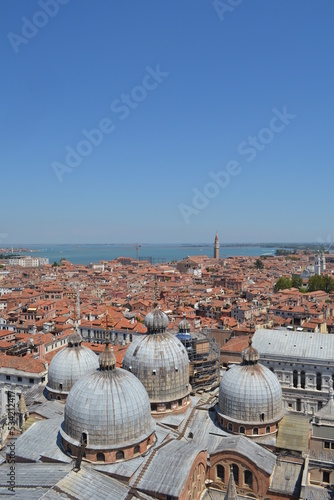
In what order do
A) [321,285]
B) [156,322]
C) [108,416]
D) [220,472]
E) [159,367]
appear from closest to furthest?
1. [108,416]
2. [220,472]
3. [159,367]
4. [156,322]
5. [321,285]

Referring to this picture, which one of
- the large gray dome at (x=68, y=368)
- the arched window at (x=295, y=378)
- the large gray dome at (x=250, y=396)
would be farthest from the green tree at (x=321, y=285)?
the large gray dome at (x=68, y=368)

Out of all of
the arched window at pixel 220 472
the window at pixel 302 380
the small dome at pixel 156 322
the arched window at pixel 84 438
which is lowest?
the arched window at pixel 220 472

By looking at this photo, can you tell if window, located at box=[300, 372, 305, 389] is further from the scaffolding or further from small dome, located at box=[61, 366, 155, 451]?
small dome, located at box=[61, 366, 155, 451]

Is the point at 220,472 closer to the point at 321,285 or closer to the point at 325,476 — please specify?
the point at 325,476

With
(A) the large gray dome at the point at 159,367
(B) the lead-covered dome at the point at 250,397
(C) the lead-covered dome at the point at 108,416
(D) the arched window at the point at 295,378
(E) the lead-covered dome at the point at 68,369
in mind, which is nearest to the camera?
(C) the lead-covered dome at the point at 108,416

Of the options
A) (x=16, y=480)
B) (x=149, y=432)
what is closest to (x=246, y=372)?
(x=149, y=432)

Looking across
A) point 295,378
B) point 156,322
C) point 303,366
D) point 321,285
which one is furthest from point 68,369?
point 321,285

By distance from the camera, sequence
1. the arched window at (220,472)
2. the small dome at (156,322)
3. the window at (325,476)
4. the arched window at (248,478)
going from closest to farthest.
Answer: the arched window at (248,478) → the arched window at (220,472) → the window at (325,476) → the small dome at (156,322)

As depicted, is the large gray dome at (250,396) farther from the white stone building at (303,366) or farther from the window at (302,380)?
the window at (302,380)
